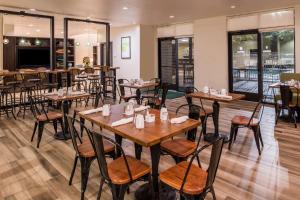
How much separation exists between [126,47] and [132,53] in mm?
507

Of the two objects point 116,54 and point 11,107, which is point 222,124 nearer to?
point 11,107

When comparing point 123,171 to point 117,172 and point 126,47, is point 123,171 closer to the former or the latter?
point 117,172

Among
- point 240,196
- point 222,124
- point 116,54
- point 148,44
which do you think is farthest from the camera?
point 116,54

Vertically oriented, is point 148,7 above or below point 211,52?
above

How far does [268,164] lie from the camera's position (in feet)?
11.2

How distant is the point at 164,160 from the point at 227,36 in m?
5.97

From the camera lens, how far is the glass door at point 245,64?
302 inches

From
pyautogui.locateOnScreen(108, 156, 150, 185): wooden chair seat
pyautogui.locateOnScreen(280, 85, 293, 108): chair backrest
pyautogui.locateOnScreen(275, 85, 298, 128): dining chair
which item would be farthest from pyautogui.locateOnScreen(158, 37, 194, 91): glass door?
pyautogui.locateOnScreen(108, 156, 150, 185): wooden chair seat

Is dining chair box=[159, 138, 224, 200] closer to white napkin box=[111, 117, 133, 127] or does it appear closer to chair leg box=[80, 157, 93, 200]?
white napkin box=[111, 117, 133, 127]

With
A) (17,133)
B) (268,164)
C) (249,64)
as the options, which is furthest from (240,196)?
(249,64)

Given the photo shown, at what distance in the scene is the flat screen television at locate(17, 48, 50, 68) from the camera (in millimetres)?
12516

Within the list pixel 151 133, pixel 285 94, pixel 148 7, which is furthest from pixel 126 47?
pixel 151 133

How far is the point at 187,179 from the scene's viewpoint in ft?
A: 6.85

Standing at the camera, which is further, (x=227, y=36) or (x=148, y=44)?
(x=148, y=44)
